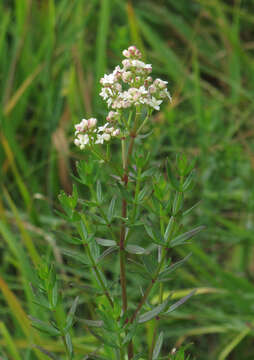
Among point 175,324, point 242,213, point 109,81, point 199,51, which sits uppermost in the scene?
point 199,51

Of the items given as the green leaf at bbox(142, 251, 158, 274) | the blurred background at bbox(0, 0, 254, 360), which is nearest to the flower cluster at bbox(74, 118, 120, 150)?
the green leaf at bbox(142, 251, 158, 274)

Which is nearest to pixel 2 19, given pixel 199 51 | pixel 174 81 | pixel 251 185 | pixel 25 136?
pixel 25 136

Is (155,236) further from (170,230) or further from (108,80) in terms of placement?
(108,80)

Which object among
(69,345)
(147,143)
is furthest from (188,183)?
(147,143)

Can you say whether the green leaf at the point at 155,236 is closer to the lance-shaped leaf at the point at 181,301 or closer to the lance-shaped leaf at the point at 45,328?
the lance-shaped leaf at the point at 181,301

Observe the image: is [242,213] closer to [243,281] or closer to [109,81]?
[243,281]

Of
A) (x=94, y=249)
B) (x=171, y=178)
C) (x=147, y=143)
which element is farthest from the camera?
(x=147, y=143)

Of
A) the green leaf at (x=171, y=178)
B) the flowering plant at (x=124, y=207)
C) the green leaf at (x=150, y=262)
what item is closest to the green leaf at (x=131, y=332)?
the flowering plant at (x=124, y=207)

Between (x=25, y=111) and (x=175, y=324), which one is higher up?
(x=25, y=111)

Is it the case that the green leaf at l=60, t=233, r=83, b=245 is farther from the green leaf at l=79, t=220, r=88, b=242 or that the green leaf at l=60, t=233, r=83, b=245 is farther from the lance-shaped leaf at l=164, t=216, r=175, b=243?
the lance-shaped leaf at l=164, t=216, r=175, b=243
